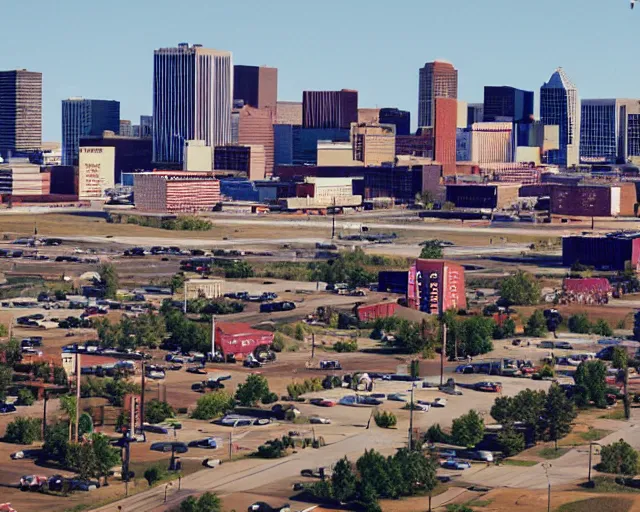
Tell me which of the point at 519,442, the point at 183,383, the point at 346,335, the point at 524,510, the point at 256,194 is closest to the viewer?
the point at 524,510

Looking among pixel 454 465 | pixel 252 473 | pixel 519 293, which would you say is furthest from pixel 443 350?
pixel 519 293

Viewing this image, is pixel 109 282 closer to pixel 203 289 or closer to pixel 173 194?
pixel 203 289

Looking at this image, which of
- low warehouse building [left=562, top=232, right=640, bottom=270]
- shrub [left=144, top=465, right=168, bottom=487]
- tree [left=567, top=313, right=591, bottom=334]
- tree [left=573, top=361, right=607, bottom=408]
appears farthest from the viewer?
low warehouse building [left=562, top=232, right=640, bottom=270]

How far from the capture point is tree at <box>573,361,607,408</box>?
55.1 meters

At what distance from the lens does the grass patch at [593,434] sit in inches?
1965

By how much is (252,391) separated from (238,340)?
10624 mm

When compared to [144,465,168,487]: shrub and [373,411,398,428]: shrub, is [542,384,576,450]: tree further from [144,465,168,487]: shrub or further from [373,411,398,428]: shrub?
[144,465,168,487]: shrub

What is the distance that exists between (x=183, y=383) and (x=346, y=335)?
14.9 metres

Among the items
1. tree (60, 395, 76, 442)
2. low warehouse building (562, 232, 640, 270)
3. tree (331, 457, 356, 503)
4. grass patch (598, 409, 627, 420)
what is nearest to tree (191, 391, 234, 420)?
tree (60, 395, 76, 442)

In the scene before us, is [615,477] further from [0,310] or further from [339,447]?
[0,310]

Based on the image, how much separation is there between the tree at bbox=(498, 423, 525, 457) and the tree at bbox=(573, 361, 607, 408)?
701 cm

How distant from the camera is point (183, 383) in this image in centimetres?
5844

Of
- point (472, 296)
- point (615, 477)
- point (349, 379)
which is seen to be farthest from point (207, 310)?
point (615, 477)

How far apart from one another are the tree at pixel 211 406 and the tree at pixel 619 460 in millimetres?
12314
